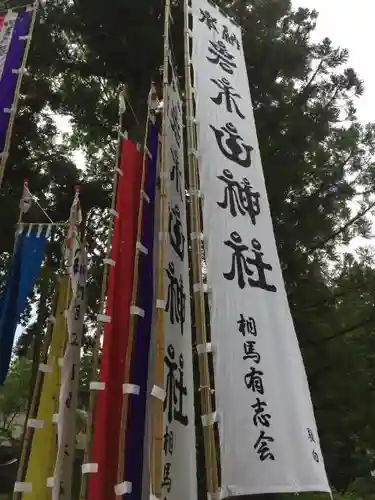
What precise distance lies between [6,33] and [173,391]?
379cm

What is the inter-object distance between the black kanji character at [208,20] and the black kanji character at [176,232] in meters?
1.79

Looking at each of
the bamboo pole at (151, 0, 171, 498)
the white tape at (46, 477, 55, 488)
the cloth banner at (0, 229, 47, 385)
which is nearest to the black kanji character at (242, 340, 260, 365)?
the bamboo pole at (151, 0, 171, 498)

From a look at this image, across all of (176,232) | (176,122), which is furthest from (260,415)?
(176,122)

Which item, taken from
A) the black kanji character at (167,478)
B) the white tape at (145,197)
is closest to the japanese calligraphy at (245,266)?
the white tape at (145,197)

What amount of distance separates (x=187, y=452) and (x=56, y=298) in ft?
5.94

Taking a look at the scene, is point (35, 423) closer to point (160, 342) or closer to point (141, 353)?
point (141, 353)

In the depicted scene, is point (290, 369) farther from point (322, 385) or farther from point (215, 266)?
point (322, 385)

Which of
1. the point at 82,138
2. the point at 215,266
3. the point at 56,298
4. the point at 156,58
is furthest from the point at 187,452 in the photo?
the point at 82,138

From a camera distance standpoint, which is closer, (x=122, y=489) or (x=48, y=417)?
(x=122, y=489)

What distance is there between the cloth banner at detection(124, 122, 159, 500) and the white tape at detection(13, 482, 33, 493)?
1.12 metres

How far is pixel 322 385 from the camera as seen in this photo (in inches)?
217

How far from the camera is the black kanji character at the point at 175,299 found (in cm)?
311

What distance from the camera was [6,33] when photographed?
16.3 feet

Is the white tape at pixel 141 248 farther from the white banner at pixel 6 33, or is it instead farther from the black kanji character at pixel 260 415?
the white banner at pixel 6 33
